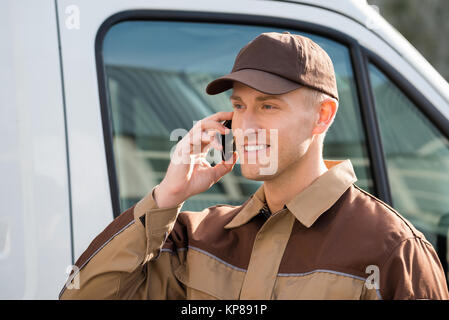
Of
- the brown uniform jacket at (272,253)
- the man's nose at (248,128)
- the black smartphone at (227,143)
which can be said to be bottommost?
the brown uniform jacket at (272,253)

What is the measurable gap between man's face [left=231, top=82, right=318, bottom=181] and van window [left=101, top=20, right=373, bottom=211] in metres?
0.42

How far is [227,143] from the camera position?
182cm

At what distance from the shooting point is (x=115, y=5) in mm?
1991

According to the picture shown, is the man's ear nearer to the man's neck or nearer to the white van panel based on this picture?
the man's neck

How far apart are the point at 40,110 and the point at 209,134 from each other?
0.54 meters

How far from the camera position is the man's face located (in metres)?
1.65

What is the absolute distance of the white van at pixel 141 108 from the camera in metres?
1.82

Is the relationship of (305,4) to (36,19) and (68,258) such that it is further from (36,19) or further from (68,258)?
(68,258)

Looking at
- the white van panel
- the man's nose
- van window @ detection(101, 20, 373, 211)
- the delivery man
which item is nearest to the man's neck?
the delivery man

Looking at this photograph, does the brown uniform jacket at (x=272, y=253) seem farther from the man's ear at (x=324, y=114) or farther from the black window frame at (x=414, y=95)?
the black window frame at (x=414, y=95)

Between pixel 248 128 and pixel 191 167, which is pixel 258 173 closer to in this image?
pixel 248 128

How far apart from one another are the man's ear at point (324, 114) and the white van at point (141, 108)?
45 centimetres

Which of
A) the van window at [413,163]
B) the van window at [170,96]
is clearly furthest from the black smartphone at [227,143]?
the van window at [413,163]
